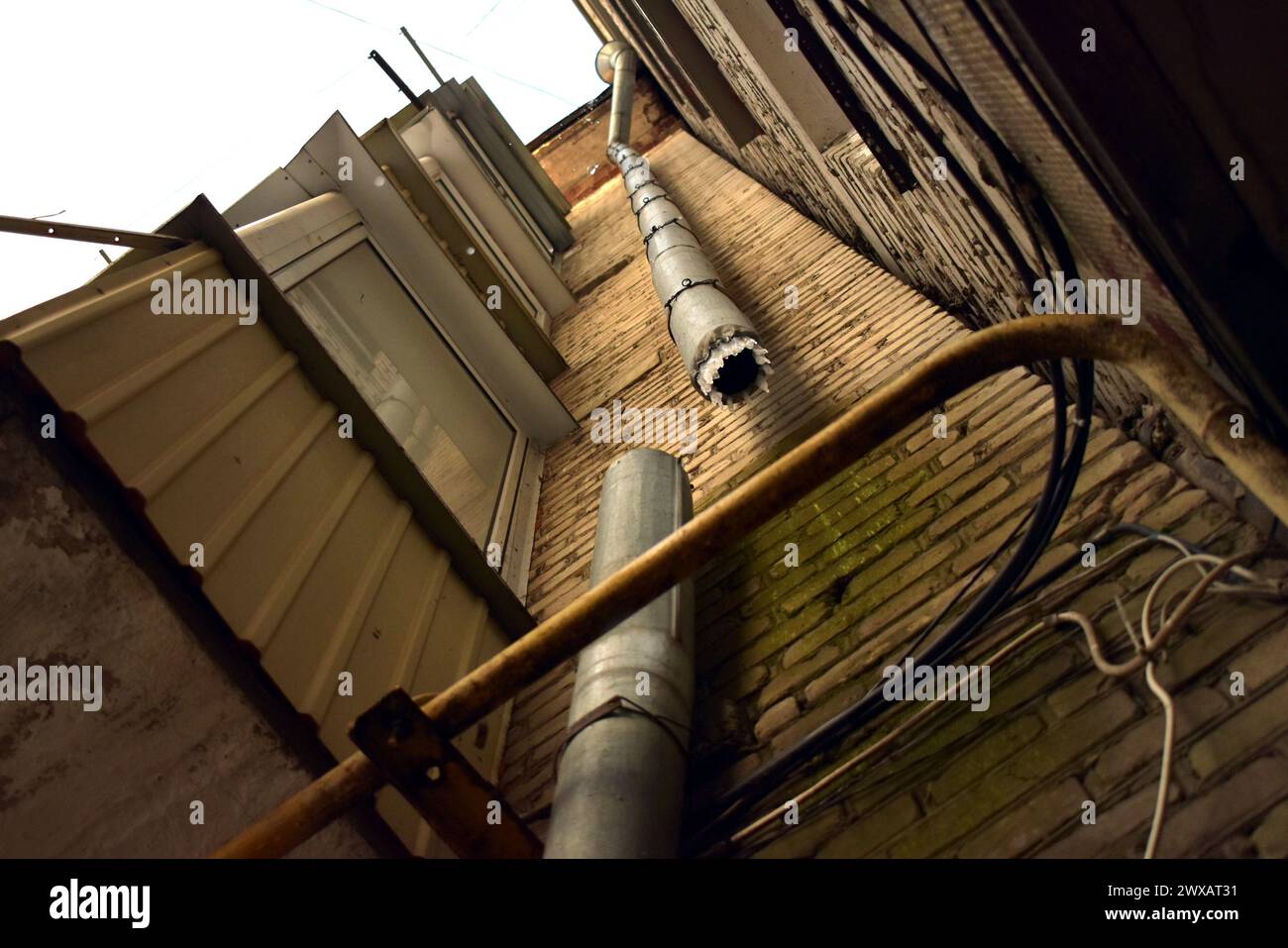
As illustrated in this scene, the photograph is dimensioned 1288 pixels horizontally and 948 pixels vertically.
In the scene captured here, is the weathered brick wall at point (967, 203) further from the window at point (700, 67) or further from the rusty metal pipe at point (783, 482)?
the window at point (700, 67)

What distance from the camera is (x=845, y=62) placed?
3287mm

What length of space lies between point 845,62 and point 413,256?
3503mm

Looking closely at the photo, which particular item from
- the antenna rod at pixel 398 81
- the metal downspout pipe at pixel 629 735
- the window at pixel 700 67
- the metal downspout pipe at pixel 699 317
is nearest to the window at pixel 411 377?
the metal downspout pipe at pixel 699 317

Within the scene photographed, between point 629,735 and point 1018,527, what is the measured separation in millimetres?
1297

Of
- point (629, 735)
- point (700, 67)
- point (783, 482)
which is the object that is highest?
point (700, 67)

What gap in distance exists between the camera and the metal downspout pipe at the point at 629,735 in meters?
2.05

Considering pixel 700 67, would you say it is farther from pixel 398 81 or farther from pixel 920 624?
pixel 920 624

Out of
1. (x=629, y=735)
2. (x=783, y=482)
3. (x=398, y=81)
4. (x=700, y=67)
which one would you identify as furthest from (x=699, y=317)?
(x=398, y=81)

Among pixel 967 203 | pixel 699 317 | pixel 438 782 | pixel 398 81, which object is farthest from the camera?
pixel 398 81

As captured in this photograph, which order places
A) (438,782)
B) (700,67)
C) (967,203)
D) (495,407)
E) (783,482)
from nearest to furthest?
1. (783,482)
2. (438,782)
3. (967,203)
4. (495,407)
5. (700,67)

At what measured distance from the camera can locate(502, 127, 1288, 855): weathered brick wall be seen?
184 cm

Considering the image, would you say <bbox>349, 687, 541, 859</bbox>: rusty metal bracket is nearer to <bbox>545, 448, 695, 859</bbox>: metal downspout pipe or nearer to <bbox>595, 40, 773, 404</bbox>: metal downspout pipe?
<bbox>545, 448, 695, 859</bbox>: metal downspout pipe

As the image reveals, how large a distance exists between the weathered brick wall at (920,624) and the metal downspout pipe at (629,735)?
0.26 meters

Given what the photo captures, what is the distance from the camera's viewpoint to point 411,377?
4.96m
